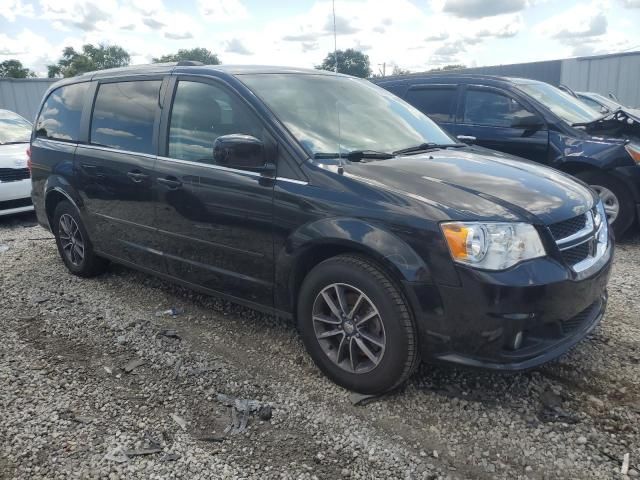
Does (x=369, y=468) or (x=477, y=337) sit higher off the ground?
(x=477, y=337)

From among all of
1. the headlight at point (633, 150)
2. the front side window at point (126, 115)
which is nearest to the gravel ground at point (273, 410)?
the front side window at point (126, 115)

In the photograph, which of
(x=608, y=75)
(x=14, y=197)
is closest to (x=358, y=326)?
(x=14, y=197)

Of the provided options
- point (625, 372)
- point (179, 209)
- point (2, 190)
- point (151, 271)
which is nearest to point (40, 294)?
point (151, 271)

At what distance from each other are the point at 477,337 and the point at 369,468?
799 mm

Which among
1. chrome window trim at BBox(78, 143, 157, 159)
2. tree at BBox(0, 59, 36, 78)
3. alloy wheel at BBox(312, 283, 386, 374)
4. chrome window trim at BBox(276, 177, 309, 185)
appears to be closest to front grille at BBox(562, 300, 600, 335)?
alloy wheel at BBox(312, 283, 386, 374)

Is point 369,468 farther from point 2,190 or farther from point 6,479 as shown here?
point 2,190

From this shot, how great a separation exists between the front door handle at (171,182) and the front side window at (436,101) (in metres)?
3.99

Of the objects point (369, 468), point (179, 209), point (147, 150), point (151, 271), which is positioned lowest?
point (369, 468)

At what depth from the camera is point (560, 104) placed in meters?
6.37

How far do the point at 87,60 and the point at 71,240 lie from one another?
5997 cm

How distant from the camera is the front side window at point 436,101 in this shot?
21.9ft

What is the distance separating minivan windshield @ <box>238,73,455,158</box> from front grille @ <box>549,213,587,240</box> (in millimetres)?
1160

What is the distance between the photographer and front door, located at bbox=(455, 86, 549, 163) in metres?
6.04

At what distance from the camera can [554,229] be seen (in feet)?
8.75
